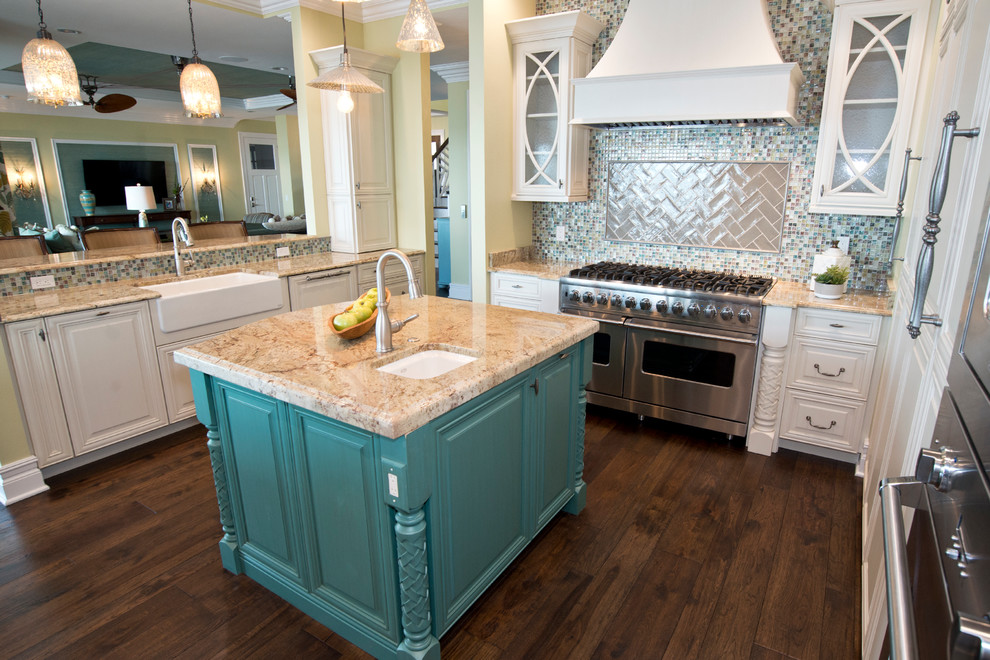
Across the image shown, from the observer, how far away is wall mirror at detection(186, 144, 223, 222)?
36.9 feet

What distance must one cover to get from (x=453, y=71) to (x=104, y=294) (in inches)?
177

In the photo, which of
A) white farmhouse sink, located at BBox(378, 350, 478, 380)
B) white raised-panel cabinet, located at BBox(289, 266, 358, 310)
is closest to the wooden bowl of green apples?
white farmhouse sink, located at BBox(378, 350, 478, 380)

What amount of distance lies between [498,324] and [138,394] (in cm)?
232

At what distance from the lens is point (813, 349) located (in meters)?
3.06

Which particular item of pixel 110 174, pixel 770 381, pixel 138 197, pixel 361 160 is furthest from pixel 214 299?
pixel 110 174

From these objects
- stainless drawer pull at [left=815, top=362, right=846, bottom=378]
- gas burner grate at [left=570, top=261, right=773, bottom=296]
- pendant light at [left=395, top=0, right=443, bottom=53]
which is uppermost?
pendant light at [left=395, top=0, right=443, bottom=53]

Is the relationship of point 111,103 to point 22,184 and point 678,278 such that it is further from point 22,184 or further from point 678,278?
point 678,278

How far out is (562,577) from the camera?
7.41ft

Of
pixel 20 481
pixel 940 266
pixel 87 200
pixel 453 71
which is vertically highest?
pixel 453 71

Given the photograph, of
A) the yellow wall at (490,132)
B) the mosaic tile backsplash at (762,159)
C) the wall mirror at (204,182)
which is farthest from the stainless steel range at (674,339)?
the wall mirror at (204,182)

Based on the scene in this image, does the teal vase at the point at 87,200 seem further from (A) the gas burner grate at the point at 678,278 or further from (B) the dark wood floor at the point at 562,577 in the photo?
(A) the gas burner grate at the point at 678,278

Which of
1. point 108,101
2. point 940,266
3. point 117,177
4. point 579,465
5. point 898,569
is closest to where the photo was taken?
point 898,569

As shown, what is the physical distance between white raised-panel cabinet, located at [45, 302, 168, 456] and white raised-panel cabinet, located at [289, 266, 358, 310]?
1017mm

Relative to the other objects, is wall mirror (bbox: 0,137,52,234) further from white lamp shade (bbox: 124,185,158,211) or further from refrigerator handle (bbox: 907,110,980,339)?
refrigerator handle (bbox: 907,110,980,339)
